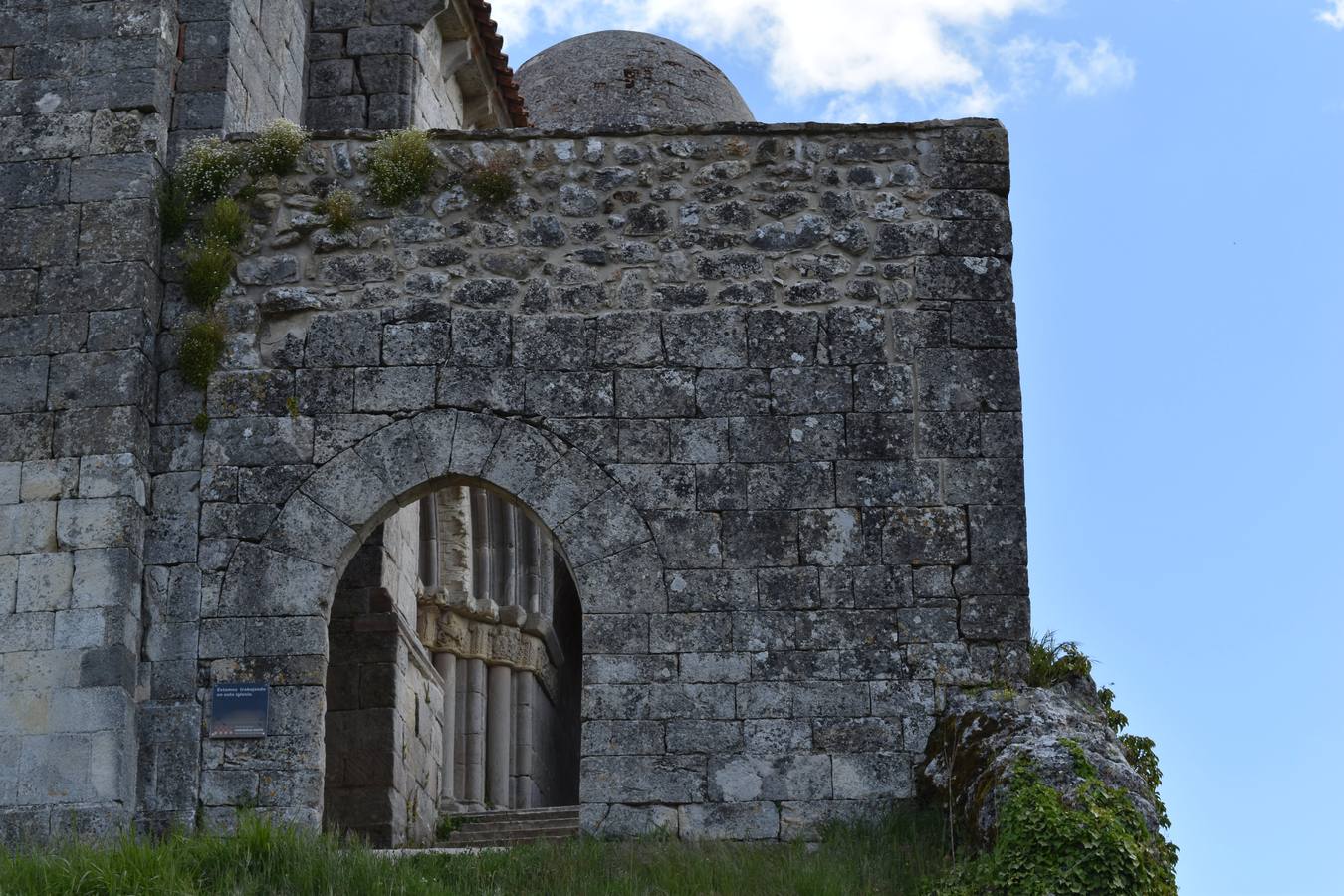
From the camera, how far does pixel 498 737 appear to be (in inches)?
588

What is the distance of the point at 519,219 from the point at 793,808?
3337 mm

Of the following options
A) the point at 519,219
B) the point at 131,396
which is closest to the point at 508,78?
the point at 519,219

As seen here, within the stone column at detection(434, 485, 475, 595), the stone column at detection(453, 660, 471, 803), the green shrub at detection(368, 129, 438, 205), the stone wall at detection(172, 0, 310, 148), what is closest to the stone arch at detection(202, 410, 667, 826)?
the green shrub at detection(368, 129, 438, 205)

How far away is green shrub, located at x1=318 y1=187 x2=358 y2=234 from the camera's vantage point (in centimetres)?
1130

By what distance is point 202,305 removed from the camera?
1121 cm

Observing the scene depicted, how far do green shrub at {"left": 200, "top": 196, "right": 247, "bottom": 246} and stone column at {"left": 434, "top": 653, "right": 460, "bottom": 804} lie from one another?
13.4ft

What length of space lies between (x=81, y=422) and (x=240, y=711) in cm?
166

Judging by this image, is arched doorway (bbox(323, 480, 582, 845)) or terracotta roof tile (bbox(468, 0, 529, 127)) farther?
terracotta roof tile (bbox(468, 0, 529, 127))

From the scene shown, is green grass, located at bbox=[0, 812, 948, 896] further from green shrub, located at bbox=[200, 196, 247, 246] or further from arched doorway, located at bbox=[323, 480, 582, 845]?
green shrub, located at bbox=[200, 196, 247, 246]

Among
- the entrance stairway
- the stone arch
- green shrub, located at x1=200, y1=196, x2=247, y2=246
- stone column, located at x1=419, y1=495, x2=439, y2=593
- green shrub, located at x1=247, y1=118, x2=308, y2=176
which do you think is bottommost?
the entrance stairway

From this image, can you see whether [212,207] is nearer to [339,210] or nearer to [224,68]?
[339,210]

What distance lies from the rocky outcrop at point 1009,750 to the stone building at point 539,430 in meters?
0.21

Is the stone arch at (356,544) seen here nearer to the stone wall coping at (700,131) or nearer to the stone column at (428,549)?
the stone wall coping at (700,131)

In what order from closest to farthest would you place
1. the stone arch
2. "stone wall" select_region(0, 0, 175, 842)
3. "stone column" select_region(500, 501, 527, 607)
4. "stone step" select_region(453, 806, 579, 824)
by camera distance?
"stone wall" select_region(0, 0, 175, 842) → the stone arch → "stone step" select_region(453, 806, 579, 824) → "stone column" select_region(500, 501, 527, 607)
